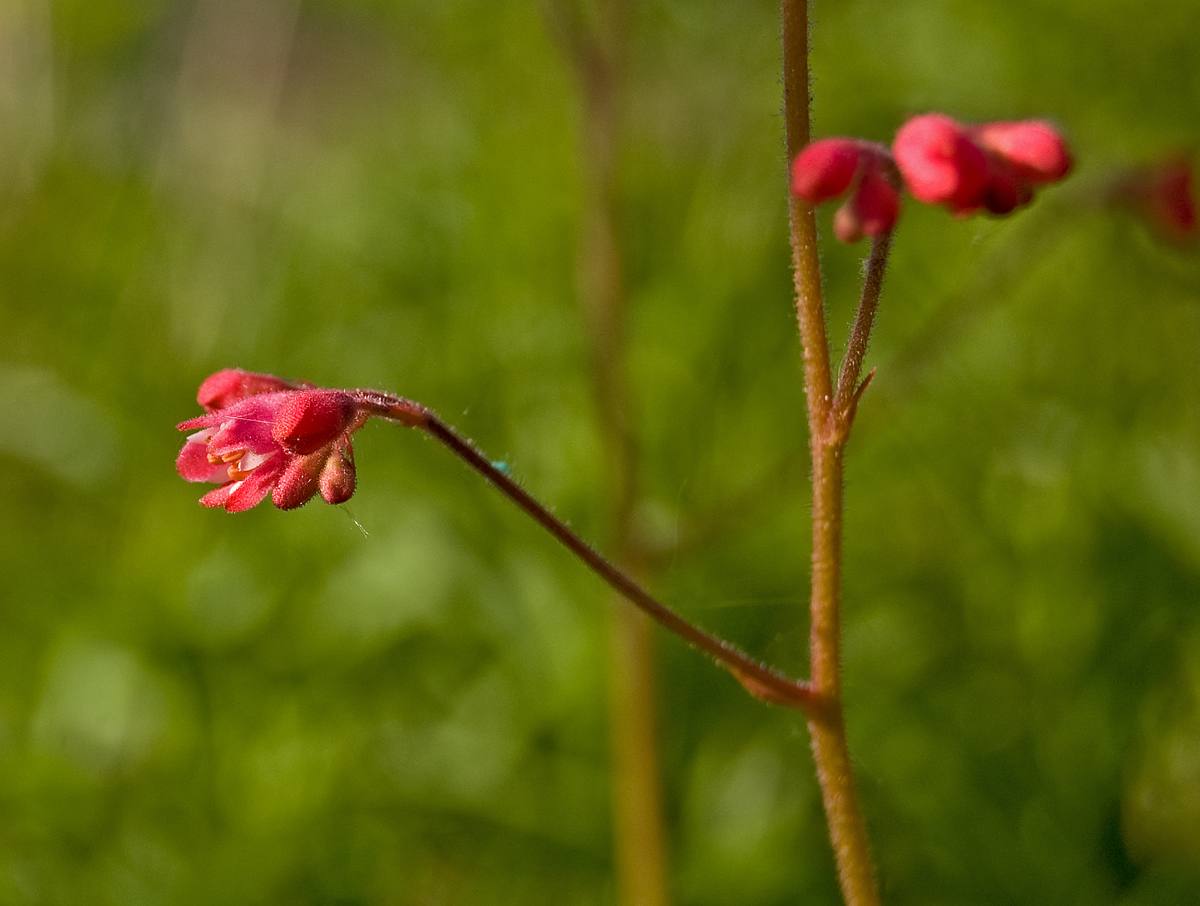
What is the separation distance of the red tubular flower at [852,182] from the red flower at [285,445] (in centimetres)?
38

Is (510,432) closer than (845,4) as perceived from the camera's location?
Yes

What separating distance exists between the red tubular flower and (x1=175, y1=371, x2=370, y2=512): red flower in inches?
15.0

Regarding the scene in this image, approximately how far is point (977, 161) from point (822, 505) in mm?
273

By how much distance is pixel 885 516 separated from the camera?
226 centimetres

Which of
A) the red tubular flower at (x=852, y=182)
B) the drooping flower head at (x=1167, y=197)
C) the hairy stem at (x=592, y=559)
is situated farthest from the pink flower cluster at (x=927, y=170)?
the drooping flower head at (x=1167, y=197)

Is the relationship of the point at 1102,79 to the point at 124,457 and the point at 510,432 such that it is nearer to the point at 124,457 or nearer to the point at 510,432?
the point at 510,432

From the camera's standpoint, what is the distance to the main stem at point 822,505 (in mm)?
869

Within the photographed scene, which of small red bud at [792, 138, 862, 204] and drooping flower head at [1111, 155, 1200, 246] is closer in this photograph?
small red bud at [792, 138, 862, 204]

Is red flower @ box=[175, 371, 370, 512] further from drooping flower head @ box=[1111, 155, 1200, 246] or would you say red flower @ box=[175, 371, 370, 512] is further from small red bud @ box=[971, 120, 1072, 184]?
drooping flower head @ box=[1111, 155, 1200, 246]

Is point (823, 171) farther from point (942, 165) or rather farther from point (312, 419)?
point (312, 419)

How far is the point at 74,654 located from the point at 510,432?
3.01ft

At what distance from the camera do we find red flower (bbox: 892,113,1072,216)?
84cm

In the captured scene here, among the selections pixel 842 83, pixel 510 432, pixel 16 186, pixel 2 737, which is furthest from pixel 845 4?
pixel 2 737

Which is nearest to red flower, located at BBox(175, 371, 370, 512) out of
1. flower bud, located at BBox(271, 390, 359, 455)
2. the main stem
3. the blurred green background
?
flower bud, located at BBox(271, 390, 359, 455)
